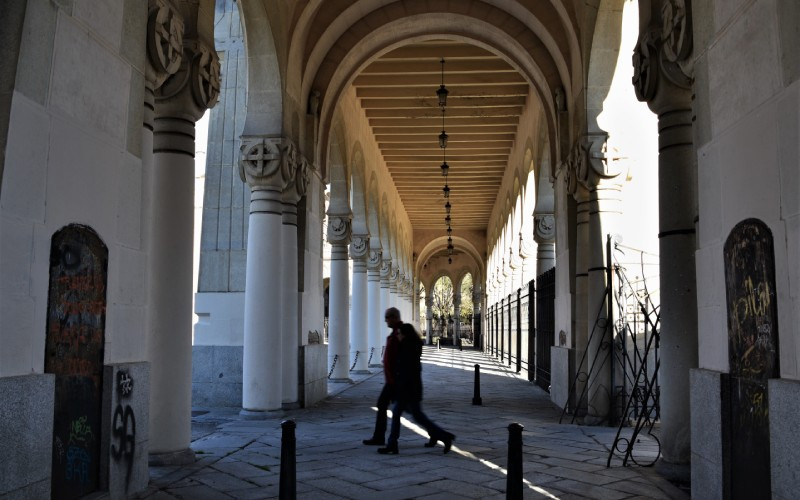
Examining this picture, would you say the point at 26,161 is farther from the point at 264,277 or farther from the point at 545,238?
the point at 545,238

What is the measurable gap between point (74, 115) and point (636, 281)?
22.7 ft

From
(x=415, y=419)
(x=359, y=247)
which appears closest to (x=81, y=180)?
(x=415, y=419)

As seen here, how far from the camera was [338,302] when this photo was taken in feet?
48.6

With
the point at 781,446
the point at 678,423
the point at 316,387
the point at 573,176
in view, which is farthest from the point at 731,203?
the point at 316,387

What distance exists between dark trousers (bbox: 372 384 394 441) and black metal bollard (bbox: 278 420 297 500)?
9.31 ft

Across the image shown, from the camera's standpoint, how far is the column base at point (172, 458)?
229 inches

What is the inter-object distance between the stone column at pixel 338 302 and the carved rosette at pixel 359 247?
3014 mm

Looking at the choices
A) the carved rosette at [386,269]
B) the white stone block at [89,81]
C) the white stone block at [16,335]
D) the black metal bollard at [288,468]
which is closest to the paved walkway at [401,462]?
the black metal bollard at [288,468]

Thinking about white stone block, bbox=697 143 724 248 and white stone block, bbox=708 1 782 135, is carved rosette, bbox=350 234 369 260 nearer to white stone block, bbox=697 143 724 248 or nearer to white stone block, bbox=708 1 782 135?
white stone block, bbox=697 143 724 248

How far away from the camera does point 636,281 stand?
8.76 metres

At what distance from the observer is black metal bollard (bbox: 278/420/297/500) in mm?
3814

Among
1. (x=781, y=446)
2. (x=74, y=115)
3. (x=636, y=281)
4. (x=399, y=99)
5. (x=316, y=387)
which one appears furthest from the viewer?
(x=399, y=99)

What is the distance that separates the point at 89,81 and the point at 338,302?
35.5 feet

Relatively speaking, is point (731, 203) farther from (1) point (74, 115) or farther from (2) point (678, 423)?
(1) point (74, 115)
